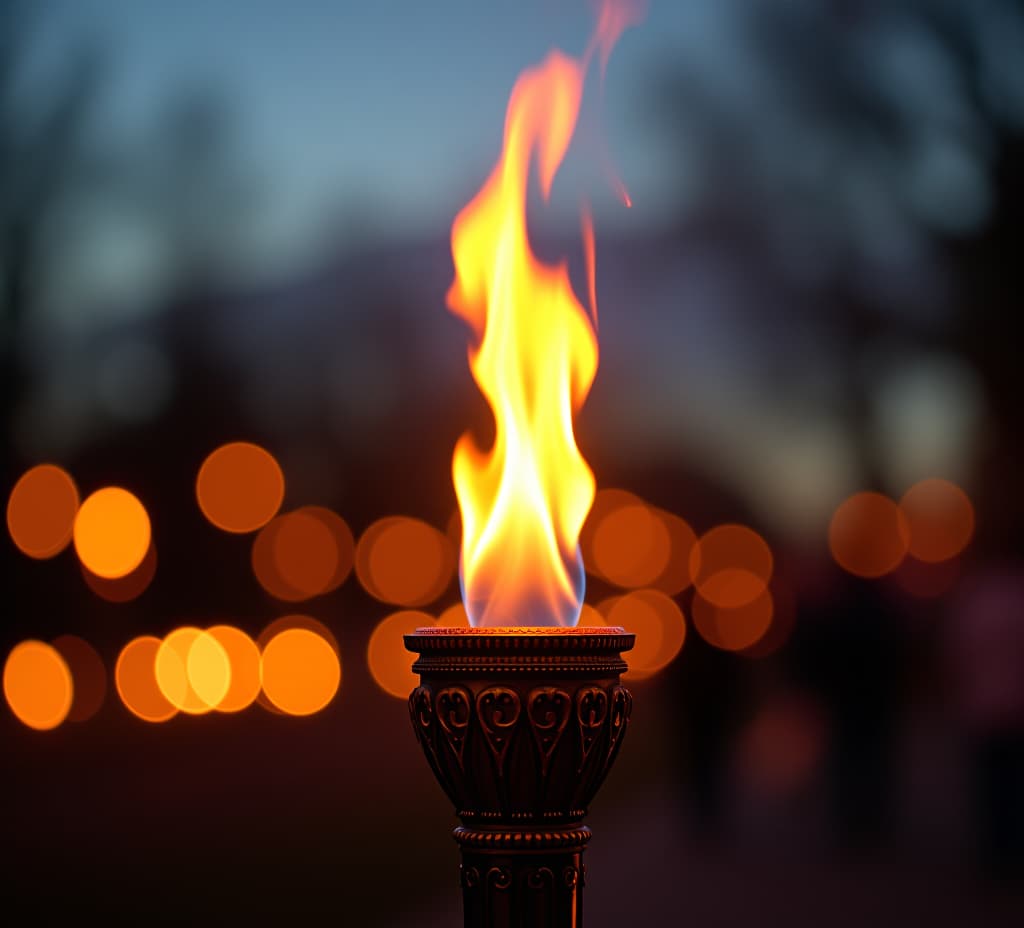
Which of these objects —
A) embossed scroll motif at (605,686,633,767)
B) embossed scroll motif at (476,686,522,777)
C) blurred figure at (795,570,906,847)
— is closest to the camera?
embossed scroll motif at (476,686,522,777)

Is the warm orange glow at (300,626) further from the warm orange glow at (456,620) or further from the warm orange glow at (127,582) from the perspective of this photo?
the warm orange glow at (127,582)

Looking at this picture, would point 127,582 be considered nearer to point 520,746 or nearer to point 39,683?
point 39,683

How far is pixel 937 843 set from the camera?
1070 centimetres

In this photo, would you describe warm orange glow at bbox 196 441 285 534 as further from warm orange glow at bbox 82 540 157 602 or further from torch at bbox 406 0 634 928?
torch at bbox 406 0 634 928

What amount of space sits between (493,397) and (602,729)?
786 millimetres

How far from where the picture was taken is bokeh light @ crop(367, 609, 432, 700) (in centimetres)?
3831

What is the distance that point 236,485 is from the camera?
36.3m

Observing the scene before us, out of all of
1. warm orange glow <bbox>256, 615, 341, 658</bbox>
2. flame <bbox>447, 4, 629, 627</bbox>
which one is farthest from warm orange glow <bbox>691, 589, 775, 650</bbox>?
warm orange glow <bbox>256, 615, 341, 658</bbox>

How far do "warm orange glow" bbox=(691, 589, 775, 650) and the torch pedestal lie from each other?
6069 mm

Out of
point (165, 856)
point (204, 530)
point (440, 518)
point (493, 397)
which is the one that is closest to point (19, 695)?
point (204, 530)

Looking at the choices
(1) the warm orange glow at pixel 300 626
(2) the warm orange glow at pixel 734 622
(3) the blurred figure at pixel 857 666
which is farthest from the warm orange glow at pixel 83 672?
(3) the blurred figure at pixel 857 666

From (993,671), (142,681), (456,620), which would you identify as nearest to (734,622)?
(456,620)

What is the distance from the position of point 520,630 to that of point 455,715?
0.21m

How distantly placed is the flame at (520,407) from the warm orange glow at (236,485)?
27.7m
